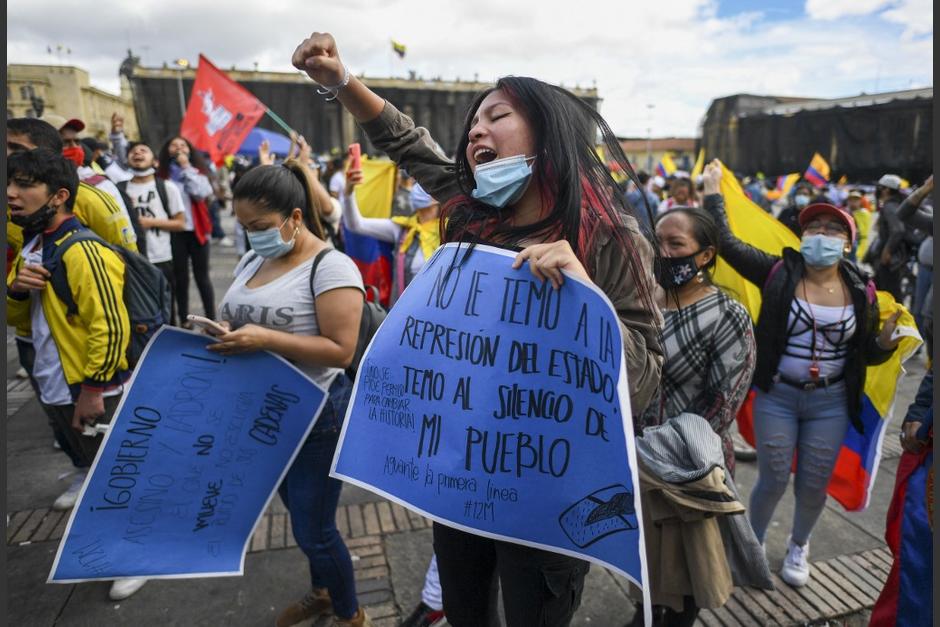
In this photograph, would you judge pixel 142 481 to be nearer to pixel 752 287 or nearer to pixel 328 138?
pixel 752 287

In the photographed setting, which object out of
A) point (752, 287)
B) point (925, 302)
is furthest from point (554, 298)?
point (925, 302)

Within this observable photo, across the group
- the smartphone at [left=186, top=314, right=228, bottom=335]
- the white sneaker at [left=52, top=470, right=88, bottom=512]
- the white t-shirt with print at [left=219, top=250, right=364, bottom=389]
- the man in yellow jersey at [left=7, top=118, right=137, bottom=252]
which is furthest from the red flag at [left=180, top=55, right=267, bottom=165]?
the smartphone at [left=186, top=314, right=228, bottom=335]

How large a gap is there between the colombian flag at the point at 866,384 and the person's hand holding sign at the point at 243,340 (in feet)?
6.96

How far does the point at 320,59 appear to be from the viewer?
1.62 meters

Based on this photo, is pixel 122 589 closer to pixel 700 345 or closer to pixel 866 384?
pixel 700 345

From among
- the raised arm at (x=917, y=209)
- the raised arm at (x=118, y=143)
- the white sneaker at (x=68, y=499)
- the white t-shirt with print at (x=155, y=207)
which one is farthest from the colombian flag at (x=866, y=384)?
the raised arm at (x=118, y=143)

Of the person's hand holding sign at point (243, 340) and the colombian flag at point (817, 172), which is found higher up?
the colombian flag at point (817, 172)

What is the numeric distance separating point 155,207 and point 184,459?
3.68 metres

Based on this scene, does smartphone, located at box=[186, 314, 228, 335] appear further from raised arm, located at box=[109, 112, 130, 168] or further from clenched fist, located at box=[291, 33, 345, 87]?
raised arm, located at box=[109, 112, 130, 168]

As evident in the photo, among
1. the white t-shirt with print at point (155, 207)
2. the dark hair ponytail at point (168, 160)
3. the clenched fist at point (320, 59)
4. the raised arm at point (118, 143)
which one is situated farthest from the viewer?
the raised arm at point (118, 143)

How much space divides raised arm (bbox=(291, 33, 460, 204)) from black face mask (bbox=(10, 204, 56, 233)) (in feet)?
4.62

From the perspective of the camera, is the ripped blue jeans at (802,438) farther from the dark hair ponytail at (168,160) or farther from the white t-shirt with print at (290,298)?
the dark hair ponytail at (168,160)

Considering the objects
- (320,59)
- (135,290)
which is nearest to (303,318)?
(320,59)

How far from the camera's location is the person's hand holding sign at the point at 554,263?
3.74ft
